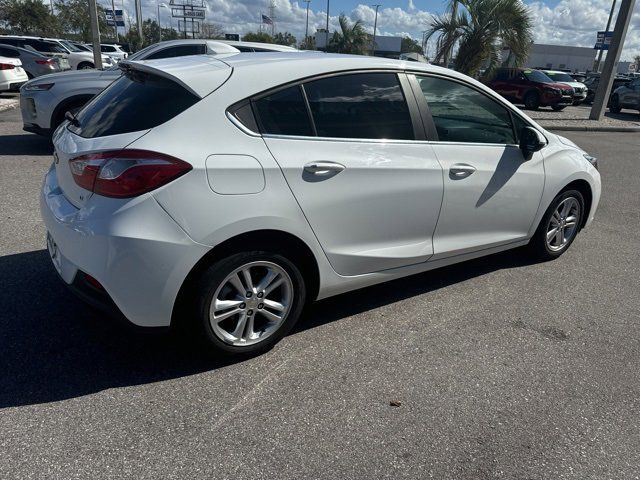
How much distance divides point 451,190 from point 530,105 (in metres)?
19.9

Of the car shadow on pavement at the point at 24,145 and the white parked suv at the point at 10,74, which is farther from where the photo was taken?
the white parked suv at the point at 10,74

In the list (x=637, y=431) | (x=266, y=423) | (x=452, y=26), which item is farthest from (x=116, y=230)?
(x=452, y=26)

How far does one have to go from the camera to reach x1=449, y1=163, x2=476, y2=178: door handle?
361 centimetres

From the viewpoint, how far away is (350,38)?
41406mm

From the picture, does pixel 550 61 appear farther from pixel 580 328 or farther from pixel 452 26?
pixel 580 328

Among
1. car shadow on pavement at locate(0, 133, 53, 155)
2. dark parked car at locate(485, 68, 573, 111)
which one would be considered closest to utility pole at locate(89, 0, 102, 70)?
car shadow on pavement at locate(0, 133, 53, 155)

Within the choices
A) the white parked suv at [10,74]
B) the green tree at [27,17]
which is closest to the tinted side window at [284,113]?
the white parked suv at [10,74]

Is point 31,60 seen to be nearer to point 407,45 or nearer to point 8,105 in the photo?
point 8,105

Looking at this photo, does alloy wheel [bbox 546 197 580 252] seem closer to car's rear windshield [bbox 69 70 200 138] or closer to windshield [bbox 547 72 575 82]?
car's rear windshield [bbox 69 70 200 138]

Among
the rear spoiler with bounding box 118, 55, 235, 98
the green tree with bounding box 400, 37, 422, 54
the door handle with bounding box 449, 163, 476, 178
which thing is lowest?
the green tree with bounding box 400, 37, 422, 54

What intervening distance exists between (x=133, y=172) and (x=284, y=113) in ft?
3.02

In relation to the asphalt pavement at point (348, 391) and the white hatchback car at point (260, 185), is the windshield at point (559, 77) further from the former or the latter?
the white hatchback car at point (260, 185)

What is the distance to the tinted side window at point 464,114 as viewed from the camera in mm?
3619

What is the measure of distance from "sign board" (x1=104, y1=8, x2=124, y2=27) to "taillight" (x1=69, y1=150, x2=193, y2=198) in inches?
2431
